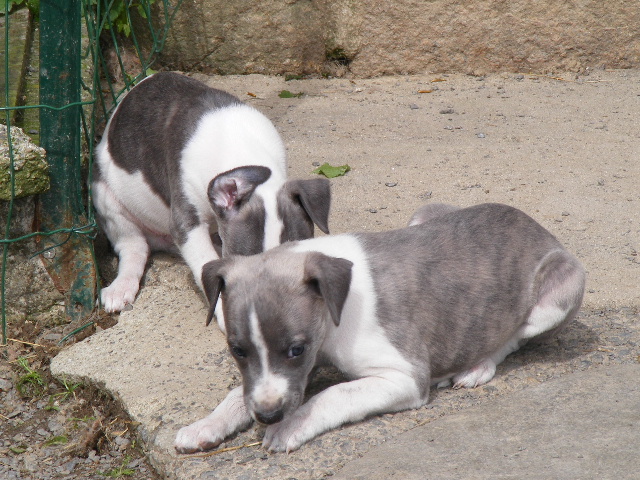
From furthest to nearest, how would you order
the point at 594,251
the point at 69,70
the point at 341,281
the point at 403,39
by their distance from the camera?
the point at 403,39, the point at 594,251, the point at 69,70, the point at 341,281

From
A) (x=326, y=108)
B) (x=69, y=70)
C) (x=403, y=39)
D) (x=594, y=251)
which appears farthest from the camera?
(x=403, y=39)

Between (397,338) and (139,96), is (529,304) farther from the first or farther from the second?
(139,96)

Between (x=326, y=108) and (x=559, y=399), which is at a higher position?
(x=326, y=108)

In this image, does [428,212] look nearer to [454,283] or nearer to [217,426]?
[454,283]

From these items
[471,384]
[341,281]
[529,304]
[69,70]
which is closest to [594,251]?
[529,304]

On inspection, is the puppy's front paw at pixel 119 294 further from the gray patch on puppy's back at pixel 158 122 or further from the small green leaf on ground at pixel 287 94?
the small green leaf on ground at pixel 287 94

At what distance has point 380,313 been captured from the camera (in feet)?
14.3

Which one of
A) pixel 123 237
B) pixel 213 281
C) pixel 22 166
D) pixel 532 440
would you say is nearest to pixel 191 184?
pixel 123 237

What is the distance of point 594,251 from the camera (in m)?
6.09

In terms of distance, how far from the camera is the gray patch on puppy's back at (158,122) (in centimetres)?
607

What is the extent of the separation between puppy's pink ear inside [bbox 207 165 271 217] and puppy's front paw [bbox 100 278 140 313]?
1149 mm

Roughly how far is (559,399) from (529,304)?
604 mm

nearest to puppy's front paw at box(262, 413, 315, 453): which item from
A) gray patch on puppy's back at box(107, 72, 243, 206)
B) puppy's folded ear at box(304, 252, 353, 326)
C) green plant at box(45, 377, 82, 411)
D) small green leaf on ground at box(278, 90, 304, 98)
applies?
puppy's folded ear at box(304, 252, 353, 326)

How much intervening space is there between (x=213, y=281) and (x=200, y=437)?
2.54 ft
